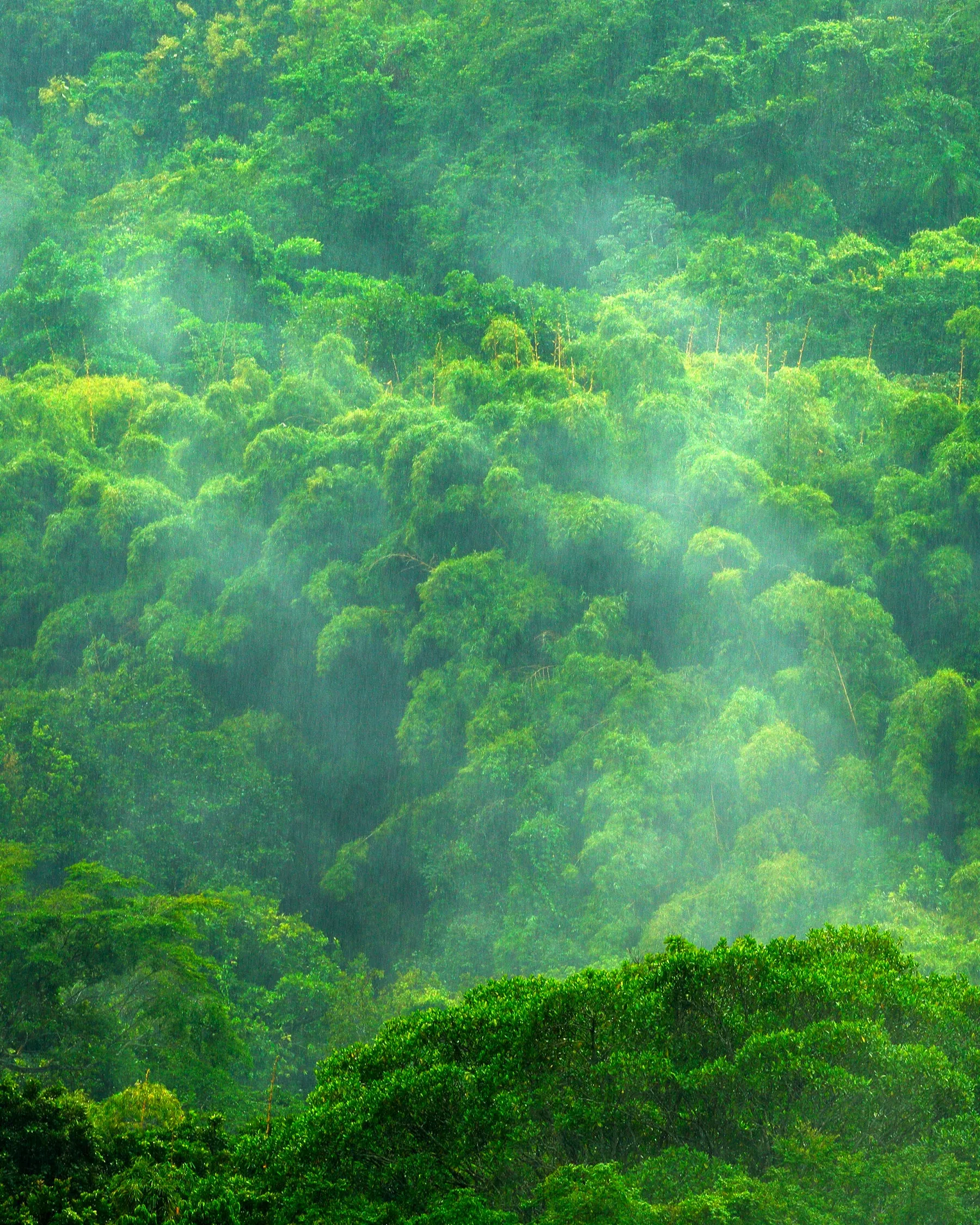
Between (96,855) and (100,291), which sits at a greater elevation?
(100,291)

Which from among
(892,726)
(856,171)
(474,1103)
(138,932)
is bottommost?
(138,932)

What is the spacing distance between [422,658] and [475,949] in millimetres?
3162

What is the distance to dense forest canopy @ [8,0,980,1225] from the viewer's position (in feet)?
24.8

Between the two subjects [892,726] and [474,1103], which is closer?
[474,1103]

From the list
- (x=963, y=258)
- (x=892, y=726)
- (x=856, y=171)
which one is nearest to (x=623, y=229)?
(x=856, y=171)

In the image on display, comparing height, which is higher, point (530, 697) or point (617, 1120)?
point (617, 1120)

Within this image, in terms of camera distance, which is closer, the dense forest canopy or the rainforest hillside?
the rainforest hillside

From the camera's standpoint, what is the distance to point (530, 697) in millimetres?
15117

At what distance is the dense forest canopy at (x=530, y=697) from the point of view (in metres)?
7.56

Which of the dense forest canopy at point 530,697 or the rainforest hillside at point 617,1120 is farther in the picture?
the dense forest canopy at point 530,697

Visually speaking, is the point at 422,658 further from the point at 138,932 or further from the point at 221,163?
the point at 221,163

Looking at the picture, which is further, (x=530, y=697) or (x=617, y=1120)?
(x=530, y=697)

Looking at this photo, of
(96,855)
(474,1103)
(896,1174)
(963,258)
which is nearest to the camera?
(896,1174)

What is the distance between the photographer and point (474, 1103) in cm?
749
